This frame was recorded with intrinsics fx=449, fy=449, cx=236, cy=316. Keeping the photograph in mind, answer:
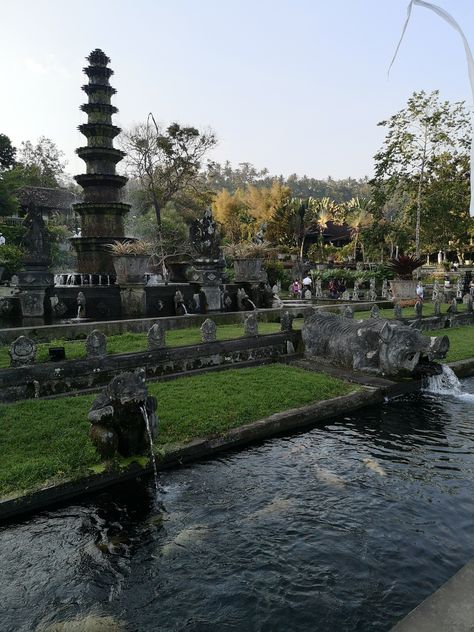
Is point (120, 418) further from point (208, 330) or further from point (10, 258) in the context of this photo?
point (10, 258)

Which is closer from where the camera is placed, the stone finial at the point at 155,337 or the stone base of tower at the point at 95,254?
the stone finial at the point at 155,337

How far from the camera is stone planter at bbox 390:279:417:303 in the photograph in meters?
25.5

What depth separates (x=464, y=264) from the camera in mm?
46938

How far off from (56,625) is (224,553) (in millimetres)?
1608

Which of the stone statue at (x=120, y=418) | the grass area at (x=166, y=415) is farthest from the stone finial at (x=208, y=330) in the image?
the stone statue at (x=120, y=418)

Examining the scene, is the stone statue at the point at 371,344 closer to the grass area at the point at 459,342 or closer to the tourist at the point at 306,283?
the grass area at the point at 459,342

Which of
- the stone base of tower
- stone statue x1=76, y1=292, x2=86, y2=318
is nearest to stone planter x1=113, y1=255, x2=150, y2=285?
stone statue x1=76, y1=292, x2=86, y2=318

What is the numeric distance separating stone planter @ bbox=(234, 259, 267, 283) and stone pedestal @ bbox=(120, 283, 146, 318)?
4.80 meters

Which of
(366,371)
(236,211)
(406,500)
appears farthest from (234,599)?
(236,211)

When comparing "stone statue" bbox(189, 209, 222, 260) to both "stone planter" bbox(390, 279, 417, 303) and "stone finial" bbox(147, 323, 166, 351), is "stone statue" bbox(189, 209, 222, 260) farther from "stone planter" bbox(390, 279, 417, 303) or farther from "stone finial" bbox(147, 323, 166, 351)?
"stone planter" bbox(390, 279, 417, 303)

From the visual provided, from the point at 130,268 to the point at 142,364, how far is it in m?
7.67

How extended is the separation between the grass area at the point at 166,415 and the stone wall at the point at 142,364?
0.40 meters

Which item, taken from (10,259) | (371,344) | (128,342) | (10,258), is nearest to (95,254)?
(128,342)

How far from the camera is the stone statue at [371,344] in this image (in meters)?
9.33
